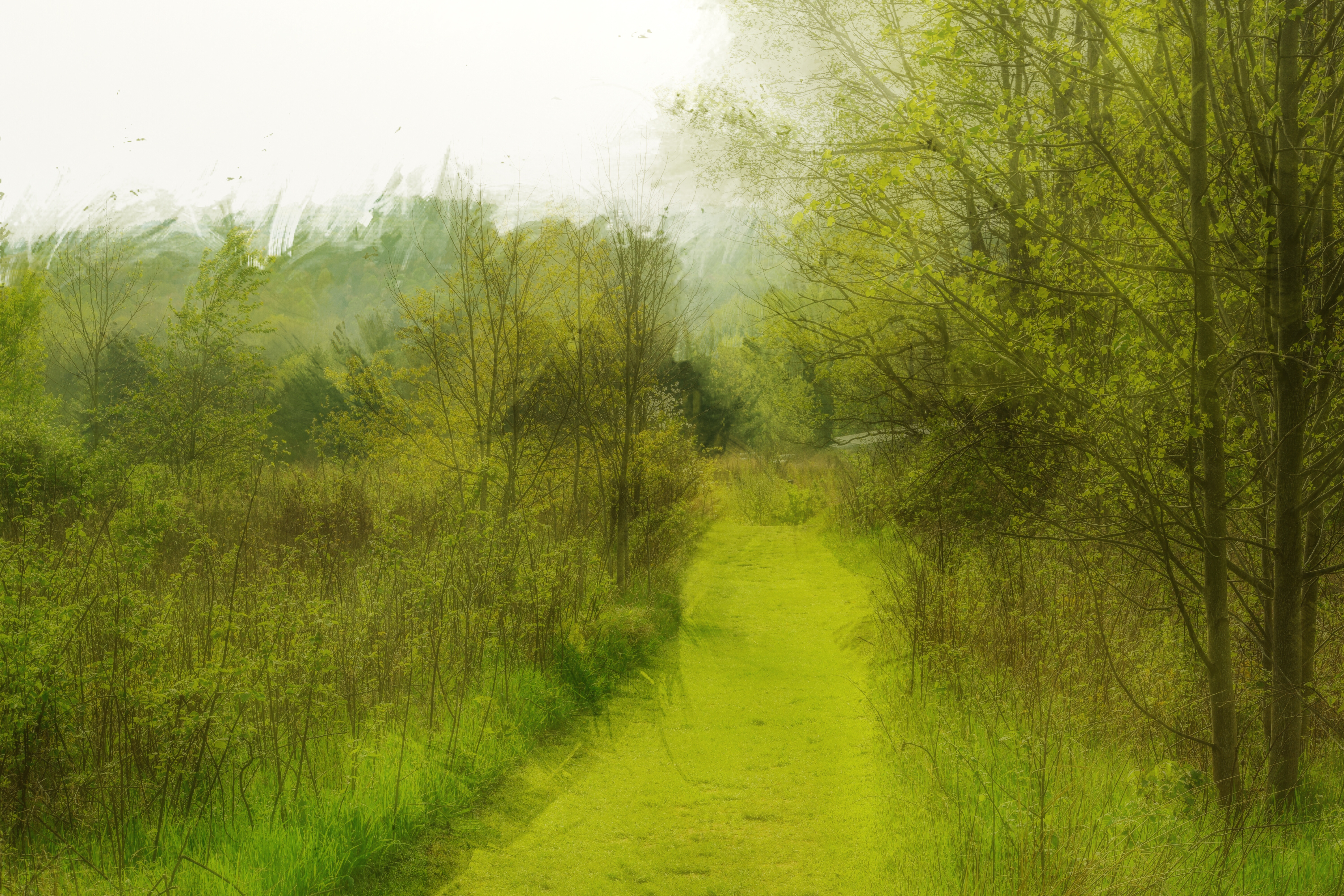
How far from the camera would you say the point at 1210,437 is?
3188 millimetres

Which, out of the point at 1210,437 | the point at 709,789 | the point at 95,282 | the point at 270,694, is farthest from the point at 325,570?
the point at 95,282

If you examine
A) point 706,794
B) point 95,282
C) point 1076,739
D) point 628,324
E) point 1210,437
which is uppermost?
point 95,282

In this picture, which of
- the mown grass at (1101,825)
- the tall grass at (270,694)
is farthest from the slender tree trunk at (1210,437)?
the tall grass at (270,694)

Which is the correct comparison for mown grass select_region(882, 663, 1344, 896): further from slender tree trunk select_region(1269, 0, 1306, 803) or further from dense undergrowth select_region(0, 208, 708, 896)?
dense undergrowth select_region(0, 208, 708, 896)

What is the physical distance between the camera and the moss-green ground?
3711mm

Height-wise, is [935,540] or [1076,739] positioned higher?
[935,540]

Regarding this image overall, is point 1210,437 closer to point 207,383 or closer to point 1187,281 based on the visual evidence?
point 1187,281

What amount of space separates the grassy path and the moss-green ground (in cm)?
1

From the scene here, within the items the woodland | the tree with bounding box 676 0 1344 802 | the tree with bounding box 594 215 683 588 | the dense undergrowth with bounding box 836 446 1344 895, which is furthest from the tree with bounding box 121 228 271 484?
the tree with bounding box 676 0 1344 802

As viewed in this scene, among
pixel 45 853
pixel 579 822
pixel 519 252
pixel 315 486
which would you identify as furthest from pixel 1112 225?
pixel 315 486

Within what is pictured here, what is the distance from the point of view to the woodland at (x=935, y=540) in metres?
3.16

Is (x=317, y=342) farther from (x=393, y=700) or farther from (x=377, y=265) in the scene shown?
(x=393, y=700)

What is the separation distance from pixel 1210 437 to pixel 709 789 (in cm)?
326

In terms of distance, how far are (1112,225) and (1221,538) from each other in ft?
5.33
